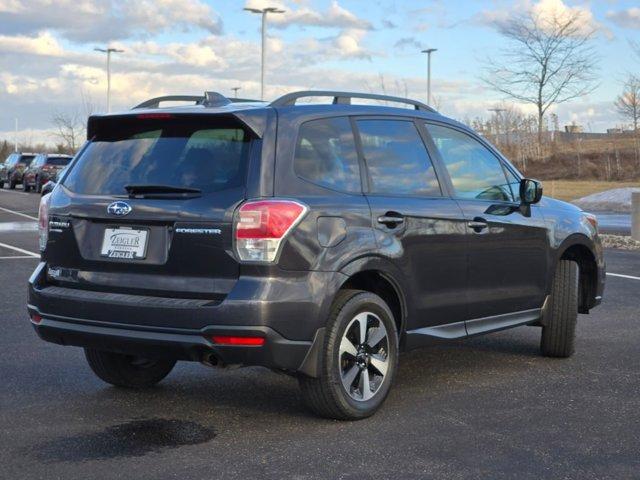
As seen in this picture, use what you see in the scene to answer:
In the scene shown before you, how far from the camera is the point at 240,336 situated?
16.7ft

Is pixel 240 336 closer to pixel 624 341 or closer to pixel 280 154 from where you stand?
pixel 280 154

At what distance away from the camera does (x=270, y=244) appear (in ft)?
16.8

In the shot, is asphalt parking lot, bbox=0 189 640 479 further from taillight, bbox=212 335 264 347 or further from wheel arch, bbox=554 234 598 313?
taillight, bbox=212 335 264 347

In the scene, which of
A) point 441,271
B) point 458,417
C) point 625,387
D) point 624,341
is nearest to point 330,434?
point 458,417

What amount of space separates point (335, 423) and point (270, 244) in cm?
115

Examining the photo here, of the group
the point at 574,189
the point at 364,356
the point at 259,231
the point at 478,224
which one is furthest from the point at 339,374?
the point at 574,189

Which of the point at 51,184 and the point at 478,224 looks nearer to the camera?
the point at 478,224

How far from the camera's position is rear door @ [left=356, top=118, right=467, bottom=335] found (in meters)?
5.86

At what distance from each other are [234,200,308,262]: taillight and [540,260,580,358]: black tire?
9.60 ft

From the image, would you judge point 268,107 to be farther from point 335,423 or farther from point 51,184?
point 51,184

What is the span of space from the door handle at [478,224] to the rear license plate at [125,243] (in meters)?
2.18

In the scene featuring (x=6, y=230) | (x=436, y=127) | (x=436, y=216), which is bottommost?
(x=6, y=230)

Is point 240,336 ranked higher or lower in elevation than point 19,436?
higher

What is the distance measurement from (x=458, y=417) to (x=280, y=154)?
71.0 inches
